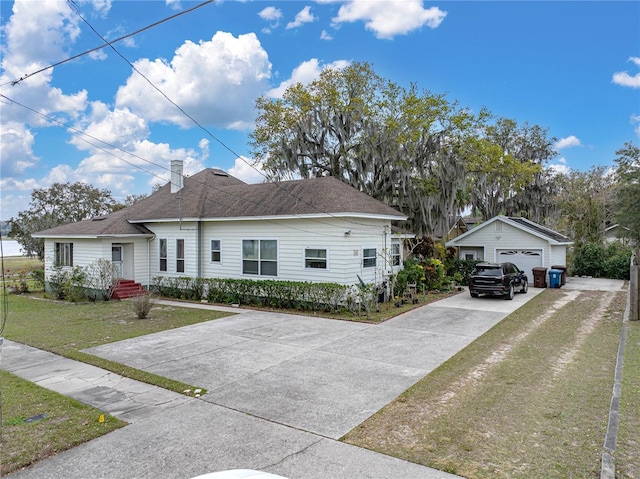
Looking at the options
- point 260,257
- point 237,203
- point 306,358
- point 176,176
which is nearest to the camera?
point 306,358

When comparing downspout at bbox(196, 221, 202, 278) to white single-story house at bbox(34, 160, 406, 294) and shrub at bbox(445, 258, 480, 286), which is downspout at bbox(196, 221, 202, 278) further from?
shrub at bbox(445, 258, 480, 286)

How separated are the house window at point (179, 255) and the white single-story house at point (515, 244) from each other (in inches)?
586

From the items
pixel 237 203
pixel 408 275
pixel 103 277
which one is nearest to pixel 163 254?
pixel 103 277

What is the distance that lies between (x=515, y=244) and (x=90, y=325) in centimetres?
2035

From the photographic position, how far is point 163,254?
1812 centimetres

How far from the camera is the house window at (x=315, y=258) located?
14.0 meters

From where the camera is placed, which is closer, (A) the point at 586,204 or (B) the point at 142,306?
(B) the point at 142,306

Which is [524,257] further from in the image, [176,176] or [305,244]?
[176,176]

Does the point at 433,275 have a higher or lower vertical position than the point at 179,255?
lower

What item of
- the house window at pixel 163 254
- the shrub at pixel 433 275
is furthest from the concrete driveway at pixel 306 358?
the house window at pixel 163 254

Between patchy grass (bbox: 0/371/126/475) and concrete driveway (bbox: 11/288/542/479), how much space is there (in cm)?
23

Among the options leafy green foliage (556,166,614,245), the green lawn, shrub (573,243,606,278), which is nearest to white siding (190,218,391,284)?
the green lawn

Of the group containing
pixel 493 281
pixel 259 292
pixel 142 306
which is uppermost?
pixel 493 281

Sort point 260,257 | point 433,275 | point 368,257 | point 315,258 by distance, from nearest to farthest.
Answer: point 315,258
point 368,257
point 260,257
point 433,275
